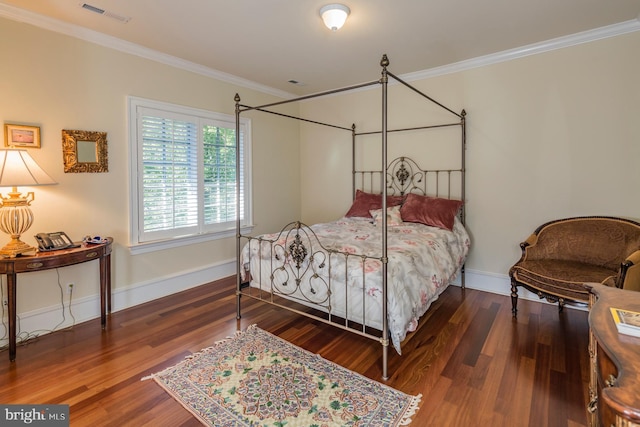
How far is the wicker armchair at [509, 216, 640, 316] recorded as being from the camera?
8.55 ft

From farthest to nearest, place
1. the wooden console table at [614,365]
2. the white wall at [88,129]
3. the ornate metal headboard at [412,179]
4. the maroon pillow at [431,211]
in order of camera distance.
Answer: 1. the ornate metal headboard at [412,179]
2. the maroon pillow at [431,211]
3. the white wall at [88,129]
4. the wooden console table at [614,365]

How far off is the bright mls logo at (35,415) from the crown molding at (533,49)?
447 cm

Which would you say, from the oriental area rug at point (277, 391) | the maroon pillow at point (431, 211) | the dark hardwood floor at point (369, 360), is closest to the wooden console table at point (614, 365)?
the dark hardwood floor at point (369, 360)

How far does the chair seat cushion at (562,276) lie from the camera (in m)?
2.62

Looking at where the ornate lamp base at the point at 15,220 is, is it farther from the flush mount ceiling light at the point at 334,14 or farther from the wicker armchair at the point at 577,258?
the wicker armchair at the point at 577,258

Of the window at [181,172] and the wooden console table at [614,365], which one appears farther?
the window at [181,172]

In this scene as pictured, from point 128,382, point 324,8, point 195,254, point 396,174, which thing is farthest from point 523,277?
point 195,254

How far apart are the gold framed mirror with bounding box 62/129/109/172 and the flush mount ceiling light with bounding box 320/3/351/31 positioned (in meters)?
2.30

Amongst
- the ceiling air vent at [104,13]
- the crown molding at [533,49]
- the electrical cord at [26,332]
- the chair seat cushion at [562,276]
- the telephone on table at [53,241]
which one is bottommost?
the electrical cord at [26,332]

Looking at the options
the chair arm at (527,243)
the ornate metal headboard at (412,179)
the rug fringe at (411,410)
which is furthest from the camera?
the ornate metal headboard at (412,179)

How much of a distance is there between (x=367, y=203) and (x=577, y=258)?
225 cm

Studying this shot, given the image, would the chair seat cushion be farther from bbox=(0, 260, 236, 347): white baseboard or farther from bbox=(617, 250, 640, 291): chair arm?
bbox=(0, 260, 236, 347): white baseboard

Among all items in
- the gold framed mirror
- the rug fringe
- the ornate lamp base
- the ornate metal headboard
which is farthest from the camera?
the ornate metal headboard

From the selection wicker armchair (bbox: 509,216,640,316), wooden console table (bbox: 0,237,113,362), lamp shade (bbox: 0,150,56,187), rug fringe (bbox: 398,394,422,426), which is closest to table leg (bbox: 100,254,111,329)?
wooden console table (bbox: 0,237,113,362)
